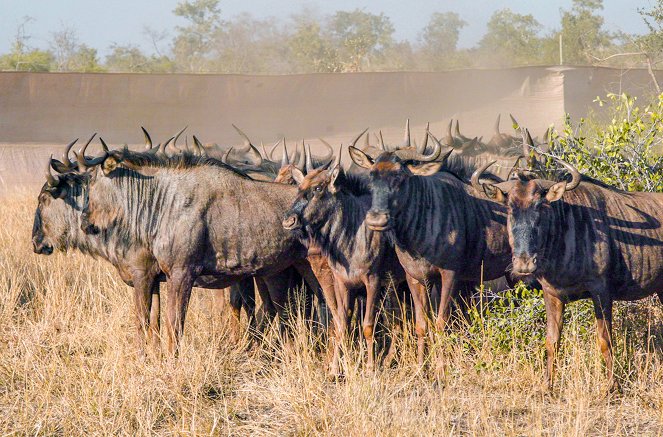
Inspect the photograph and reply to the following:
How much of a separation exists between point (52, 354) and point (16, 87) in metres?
17.9

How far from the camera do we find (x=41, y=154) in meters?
23.5

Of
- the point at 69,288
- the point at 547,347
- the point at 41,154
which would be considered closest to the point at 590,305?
the point at 547,347

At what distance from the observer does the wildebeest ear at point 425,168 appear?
290 inches

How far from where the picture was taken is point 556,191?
6316 millimetres

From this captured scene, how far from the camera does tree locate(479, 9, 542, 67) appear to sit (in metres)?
45.3

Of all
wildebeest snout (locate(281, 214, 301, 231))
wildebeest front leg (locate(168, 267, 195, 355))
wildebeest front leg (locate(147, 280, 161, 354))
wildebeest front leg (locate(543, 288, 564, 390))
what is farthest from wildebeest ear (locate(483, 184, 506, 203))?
wildebeest front leg (locate(147, 280, 161, 354))

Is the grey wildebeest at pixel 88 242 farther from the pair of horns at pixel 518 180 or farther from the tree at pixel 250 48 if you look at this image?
the tree at pixel 250 48

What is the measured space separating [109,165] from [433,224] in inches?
114

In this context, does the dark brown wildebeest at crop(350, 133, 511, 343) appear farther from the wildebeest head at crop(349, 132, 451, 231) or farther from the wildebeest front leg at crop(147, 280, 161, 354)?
the wildebeest front leg at crop(147, 280, 161, 354)

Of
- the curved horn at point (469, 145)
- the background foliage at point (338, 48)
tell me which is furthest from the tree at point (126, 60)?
the curved horn at point (469, 145)

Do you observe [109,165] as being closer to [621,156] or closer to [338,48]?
[621,156]

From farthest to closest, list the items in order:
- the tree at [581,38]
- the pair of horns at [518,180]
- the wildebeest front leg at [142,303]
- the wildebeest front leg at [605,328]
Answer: the tree at [581,38] < the wildebeest front leg at [142,303] < the wildebeest front leg at [605,328] < the pair of horns at [518,180]

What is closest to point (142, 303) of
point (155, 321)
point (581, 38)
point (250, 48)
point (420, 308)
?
point (155, 321)

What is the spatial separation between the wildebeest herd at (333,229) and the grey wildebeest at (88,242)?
1 cm
